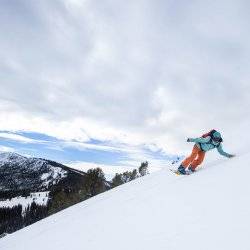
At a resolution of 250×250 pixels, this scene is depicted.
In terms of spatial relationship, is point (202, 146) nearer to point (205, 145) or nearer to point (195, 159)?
point (205, 145)

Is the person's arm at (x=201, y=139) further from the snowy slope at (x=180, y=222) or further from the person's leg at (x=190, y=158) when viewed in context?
the snowy slope at (x=180, y=222)

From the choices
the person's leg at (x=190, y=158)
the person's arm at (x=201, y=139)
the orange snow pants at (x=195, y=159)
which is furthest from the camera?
the person's leg at (x=190, y=158)

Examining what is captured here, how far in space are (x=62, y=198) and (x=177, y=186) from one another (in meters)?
72.5

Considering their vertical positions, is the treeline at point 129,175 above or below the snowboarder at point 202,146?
above

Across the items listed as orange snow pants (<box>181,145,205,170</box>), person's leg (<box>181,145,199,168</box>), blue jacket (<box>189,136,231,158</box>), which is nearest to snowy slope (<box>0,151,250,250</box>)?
blue jacket (<box>189,136,231,158</box>)

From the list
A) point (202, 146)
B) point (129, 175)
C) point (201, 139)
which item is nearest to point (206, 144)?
point (202, 146)

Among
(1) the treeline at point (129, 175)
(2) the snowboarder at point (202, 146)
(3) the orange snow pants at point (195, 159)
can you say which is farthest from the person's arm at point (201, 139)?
(1) the treeline at point (129, 175)

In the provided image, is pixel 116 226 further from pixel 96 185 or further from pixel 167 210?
pixel 96 185

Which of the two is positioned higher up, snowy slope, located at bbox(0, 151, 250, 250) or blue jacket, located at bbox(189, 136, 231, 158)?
blue jacket, located at bbox(189, 136, 231, 158)

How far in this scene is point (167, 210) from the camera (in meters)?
8.48

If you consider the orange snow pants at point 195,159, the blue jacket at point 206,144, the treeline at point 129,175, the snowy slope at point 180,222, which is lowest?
the snowy slope at point 180,222

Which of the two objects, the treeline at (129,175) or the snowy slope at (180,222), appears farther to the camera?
the treeline at (129,175)

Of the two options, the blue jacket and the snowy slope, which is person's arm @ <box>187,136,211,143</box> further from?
the snowy slope

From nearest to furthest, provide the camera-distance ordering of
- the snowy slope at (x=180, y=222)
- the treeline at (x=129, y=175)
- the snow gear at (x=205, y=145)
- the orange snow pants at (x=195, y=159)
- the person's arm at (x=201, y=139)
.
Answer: the snowy slope at (x=180, y=222)
the person's arm at (x=201, y=139)
the snow gear at (x=205, y=145)
the orange snow pants at (x=195, y=159)
the treeline at (x=129, y=175)
